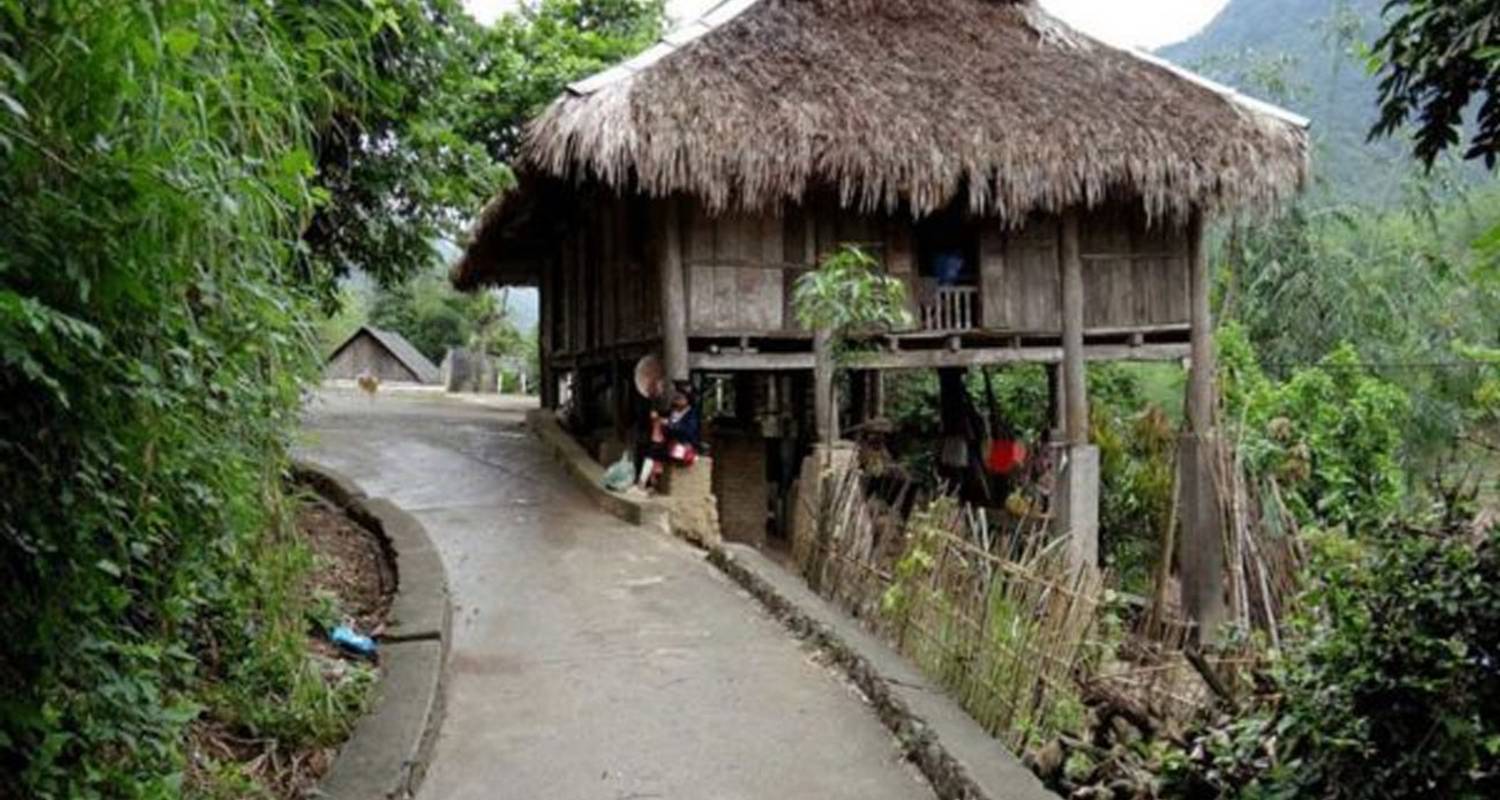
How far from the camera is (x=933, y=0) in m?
10.6

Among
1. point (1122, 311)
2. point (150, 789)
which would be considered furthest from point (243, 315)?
point (1122, 311)

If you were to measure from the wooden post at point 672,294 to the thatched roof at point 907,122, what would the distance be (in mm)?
415

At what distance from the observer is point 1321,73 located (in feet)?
100

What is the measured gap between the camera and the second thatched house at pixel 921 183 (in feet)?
27.9

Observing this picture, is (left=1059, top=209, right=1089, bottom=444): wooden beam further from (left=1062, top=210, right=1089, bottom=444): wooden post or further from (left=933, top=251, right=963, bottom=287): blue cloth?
(left=933, top=251, right=963, bottom=287): blue cloth

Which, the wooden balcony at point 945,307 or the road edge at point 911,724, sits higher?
the wooden balcony at point 945,307

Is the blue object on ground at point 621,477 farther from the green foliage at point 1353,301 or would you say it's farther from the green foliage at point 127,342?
the green foliage at point 1353,301

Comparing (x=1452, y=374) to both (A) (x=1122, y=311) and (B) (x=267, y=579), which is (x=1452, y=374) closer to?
(A) (x=1122, y=311)

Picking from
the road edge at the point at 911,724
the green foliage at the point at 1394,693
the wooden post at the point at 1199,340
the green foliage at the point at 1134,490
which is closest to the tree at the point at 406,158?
the road edge at the point at 911,724

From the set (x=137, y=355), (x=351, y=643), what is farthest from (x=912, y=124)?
(x=137, y=355)

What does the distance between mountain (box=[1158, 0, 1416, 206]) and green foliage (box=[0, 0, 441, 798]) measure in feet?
10.5

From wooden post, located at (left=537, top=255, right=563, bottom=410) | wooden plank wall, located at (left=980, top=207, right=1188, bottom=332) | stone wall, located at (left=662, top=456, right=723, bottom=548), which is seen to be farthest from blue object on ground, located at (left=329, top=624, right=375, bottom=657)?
wooden post, located at (left=537, top=255, right=563, bottom=410)

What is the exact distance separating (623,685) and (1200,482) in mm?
5852

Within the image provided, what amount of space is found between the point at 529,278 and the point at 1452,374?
1376 cm
